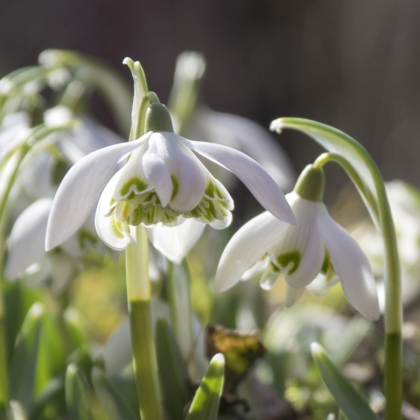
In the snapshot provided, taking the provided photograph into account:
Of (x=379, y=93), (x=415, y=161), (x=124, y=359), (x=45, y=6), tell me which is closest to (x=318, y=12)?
(x=379, y=93)

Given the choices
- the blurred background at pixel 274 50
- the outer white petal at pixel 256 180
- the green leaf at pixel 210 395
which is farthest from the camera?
the blurred background at pixel 274 50

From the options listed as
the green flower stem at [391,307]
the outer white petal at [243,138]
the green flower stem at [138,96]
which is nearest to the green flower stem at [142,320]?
the green flower stem at [138,96]

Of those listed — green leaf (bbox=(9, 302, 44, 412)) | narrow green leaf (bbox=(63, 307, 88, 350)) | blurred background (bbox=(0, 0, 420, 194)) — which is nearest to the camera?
green leaf (bbox=(9, 302, 44, 412))

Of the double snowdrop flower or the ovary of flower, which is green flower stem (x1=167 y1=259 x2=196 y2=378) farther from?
the ovary of flower

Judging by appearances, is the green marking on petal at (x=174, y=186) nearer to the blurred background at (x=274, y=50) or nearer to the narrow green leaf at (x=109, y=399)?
the narrow green leaf at (x=109, y=399)

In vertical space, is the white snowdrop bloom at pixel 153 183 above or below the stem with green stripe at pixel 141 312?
above

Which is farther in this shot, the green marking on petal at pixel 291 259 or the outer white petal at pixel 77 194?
the green marking on petal at pixel 291 259

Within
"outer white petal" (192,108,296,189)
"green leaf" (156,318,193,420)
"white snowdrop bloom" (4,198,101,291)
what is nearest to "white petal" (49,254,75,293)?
"white snowdrop bloom" (4,198,101,291)

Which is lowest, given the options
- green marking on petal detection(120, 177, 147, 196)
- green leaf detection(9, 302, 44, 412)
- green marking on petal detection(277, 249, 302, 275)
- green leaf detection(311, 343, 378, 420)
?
green leaf detection(9, 302, 44, 412)
